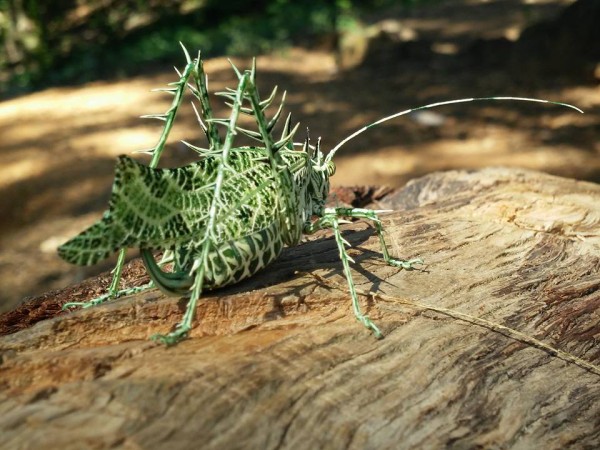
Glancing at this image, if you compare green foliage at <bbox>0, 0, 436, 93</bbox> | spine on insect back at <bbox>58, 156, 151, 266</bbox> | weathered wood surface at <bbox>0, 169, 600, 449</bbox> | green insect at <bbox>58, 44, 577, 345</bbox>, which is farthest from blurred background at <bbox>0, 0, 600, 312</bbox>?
spine on insect back at <bbox>58, 156, 151, 266</bbox>

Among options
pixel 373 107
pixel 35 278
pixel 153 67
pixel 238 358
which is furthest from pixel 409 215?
pixel 153 67

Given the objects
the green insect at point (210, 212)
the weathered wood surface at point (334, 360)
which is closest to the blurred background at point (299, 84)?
the weathered wood surface at point (334, 360)

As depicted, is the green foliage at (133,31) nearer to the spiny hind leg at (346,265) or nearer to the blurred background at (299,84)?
the blurred background at (299,84)

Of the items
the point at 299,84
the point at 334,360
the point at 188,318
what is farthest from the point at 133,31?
the point at 334,360

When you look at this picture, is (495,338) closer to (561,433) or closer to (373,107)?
(561,433)

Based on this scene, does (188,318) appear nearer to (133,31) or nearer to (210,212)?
(210,212)

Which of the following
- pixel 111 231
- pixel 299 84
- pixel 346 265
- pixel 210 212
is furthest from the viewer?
pixel 299 84

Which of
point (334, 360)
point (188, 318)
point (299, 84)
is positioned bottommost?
point (334, 360)
